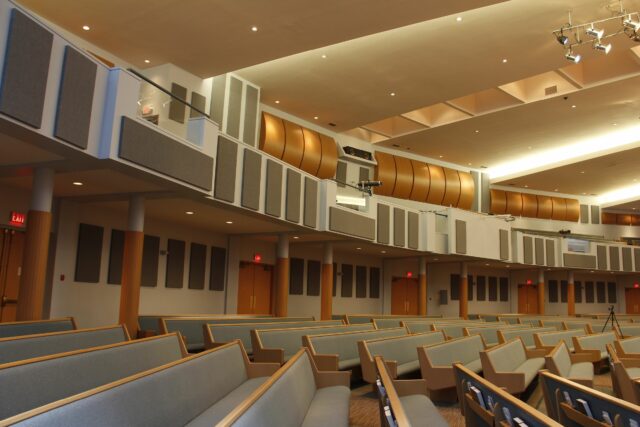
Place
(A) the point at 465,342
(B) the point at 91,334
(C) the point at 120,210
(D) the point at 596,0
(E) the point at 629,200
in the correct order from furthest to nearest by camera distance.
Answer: (E) the point at 629,200 < (C) the point at 120,210 < (D) the point at 596,0 < (A) the point at 465,342 < (B) the point at 91,334

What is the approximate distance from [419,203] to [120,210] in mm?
11362

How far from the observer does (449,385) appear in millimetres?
5594

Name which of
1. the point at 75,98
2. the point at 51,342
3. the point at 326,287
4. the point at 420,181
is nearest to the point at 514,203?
the point at 420,181

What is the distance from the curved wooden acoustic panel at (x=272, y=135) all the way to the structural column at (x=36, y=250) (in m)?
7.20

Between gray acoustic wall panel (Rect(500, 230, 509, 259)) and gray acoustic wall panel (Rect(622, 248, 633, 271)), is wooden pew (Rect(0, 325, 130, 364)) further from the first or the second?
gray acoustic wall panel (Rect(622, 248, 633, 271))

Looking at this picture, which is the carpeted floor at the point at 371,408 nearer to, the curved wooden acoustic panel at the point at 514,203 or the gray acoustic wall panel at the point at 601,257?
the curved wooden acoustic panel at the point at 514,203

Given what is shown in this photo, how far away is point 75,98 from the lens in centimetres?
620

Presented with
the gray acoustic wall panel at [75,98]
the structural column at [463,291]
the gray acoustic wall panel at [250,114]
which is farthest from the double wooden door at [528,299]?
the gray acoustic wall panel at [75,98]

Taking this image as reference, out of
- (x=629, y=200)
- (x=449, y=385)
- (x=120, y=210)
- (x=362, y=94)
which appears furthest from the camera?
(x=629, y=200)

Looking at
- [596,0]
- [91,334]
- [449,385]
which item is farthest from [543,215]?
[91,334]

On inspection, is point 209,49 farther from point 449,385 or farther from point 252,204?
point 449,385

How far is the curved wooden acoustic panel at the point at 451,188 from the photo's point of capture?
19859 mm

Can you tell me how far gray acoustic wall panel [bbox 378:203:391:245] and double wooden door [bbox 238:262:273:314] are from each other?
314 cm

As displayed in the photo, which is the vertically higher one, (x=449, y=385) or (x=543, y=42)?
(x=543, y=42)
